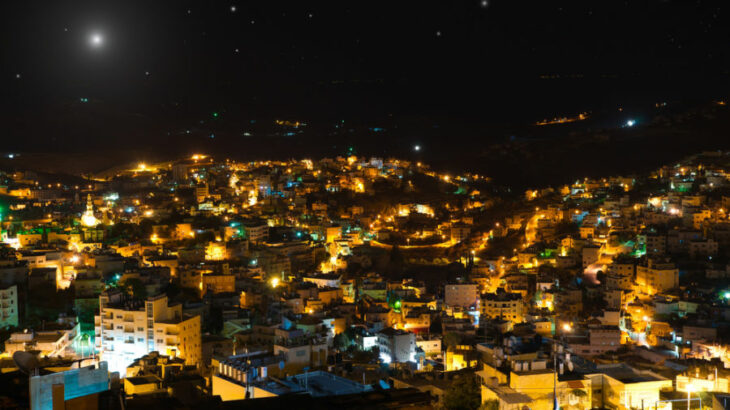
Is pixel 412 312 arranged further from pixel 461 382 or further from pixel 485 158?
pixel 485 158

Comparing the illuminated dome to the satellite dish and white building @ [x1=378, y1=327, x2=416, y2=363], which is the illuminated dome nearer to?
white building @ [x1=378, y1=327, x2=416, y2=363]

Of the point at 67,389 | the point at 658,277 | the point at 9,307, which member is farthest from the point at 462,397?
the point at 658,277

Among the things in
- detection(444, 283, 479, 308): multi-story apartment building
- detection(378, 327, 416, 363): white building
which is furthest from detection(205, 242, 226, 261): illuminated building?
detection(378, 327, 416, 363): white building

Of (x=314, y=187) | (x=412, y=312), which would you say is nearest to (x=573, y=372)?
(x=412, y=312)

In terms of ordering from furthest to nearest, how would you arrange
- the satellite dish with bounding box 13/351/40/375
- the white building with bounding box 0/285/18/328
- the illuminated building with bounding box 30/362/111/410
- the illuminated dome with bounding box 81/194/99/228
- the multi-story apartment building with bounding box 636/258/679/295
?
the illuminated dome with bounding box 81/194/99/228, the multi-story apartment building with bounding box 636/258/679/295, the white building with bounding box 0/285/18/328, the satellite dish with bounding box 13/351/40/375, the illuminated building with bounding box 30/362/111/410

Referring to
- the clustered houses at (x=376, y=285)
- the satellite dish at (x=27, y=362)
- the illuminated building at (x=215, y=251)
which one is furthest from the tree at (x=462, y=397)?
the illuminated building at (x=215, y=251)

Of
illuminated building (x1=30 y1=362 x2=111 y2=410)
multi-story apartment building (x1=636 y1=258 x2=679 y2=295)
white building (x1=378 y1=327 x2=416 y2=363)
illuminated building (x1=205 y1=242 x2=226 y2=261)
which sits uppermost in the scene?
illuminated building (x1=30 y1=362 x2=111 y2=410)

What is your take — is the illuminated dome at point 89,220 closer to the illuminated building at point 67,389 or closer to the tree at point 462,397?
the tree at point 462,397
